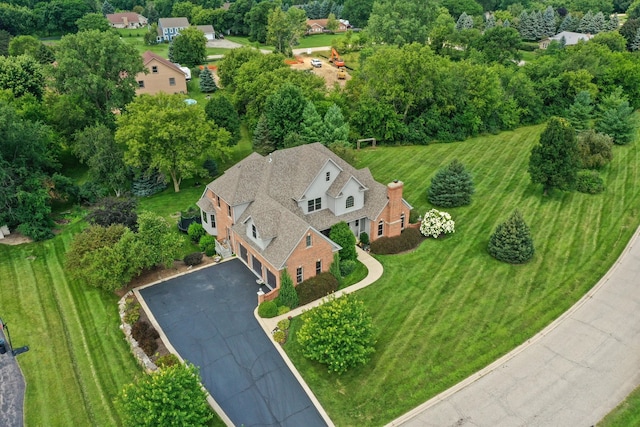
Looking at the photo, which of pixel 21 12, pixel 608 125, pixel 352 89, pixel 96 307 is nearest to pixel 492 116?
pixel 608 125

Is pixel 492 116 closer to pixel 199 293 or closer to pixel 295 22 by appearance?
pixel 199 293

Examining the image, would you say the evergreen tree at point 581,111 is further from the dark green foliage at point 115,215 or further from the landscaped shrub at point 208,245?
the dark green foliage at point 115,215

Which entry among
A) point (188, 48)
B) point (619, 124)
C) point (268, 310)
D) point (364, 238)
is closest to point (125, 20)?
point (188, 48)

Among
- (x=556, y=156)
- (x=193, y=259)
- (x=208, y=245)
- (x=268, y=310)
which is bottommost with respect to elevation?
(x=193, y=259)

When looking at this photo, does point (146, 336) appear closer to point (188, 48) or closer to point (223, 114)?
point (223, 114)

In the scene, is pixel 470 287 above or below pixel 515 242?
below

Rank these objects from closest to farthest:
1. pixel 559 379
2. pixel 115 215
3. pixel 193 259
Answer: pixel 559 379
pixel 193 259
pixel 115 215

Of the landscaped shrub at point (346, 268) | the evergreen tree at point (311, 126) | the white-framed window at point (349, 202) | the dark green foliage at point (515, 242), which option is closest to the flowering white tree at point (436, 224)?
the dark green foliage at point (515, 242)
